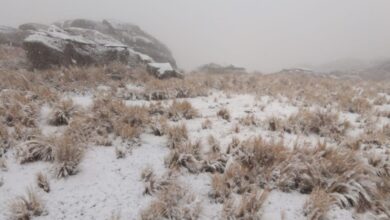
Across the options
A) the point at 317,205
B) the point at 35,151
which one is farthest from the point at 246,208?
the point at 35,151

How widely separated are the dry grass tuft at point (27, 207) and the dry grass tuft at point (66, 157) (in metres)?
0.62

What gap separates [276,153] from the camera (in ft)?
16.3

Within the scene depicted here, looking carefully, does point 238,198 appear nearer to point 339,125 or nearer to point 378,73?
point 339,125

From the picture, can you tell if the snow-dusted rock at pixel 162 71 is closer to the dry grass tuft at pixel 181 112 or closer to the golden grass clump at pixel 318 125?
the dry grass tuft at pixel 181 112

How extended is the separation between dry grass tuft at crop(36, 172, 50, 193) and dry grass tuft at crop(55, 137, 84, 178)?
0.74 ft

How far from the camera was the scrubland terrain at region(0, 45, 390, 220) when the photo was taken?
3959 mm

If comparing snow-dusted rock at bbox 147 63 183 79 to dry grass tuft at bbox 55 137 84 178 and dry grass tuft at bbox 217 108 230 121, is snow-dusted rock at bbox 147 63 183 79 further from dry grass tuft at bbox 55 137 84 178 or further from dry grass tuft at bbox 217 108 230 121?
dry grass tuft at bbox 55 137 84 178

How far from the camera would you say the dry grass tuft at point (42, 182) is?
4152 millimetres

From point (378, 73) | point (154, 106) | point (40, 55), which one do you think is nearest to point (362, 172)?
point (154, 106)

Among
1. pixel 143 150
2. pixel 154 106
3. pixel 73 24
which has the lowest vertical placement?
pixel 143 150

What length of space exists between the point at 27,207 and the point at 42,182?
540 mm

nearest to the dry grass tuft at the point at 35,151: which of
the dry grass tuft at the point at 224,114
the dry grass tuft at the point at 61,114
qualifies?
the dry grass tuft at the point at 61,114

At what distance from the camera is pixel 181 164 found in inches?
196

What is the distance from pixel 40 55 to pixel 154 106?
700 cm
